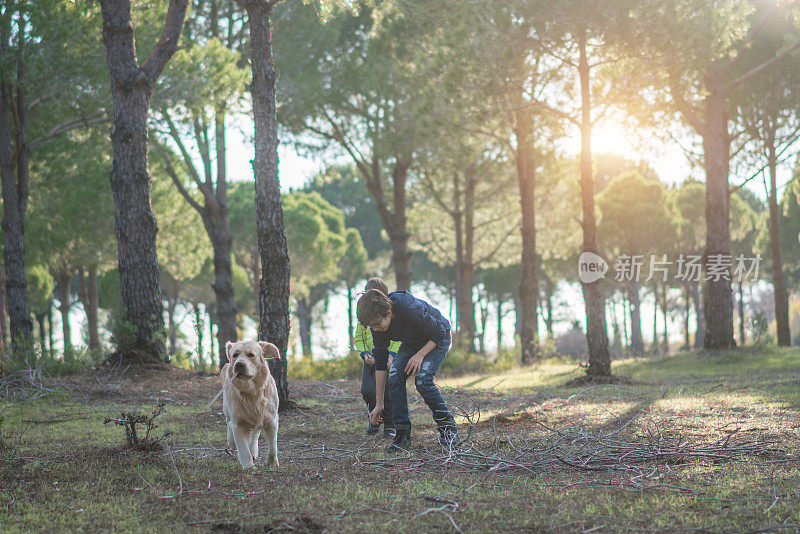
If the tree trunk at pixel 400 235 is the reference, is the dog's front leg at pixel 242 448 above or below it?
below

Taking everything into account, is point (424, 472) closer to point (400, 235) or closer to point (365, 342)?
point (365, 342)

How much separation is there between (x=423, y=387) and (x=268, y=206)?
11.7 feet

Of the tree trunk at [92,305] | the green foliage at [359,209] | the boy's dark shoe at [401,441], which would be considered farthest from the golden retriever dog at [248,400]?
the green foliage at [359,209]

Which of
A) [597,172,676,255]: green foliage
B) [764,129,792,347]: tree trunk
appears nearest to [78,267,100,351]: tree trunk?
[597,172,676,255]: green foliage

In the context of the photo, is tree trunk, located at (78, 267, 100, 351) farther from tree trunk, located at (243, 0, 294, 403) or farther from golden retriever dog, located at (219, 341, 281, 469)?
golden retriever dog, located at (219, 341, 281, 469)

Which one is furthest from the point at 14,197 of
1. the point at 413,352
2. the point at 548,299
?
the point at 548,299

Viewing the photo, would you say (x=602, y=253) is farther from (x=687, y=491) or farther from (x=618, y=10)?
(x=687, y=491)

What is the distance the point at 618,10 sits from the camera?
10.9 metres

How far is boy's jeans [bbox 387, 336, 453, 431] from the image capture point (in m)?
5.36

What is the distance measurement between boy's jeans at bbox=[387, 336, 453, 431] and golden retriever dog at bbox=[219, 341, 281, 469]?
100 centimetres

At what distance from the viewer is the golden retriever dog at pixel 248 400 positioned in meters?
4.67

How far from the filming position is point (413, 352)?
5.57 meters

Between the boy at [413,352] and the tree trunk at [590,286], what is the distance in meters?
5.79

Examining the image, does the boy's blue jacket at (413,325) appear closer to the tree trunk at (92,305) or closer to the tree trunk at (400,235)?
the tree trunk at (400,235)
